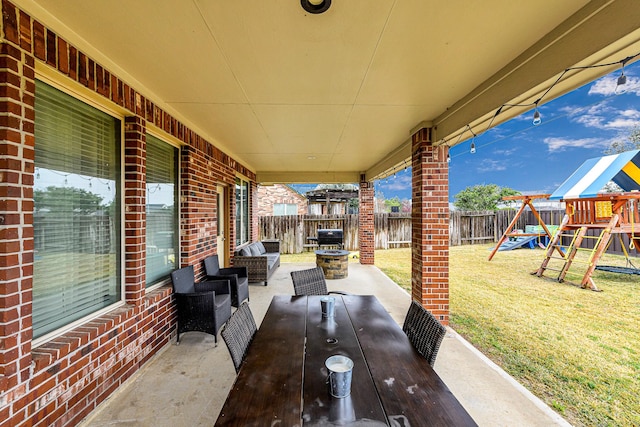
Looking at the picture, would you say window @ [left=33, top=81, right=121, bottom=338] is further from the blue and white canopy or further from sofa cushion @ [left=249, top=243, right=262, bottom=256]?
the blue and white canopy

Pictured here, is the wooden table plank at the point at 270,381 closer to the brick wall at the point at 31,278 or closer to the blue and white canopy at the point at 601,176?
the brick wall at the point at 31,278

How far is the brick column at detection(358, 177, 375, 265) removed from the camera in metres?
8.15

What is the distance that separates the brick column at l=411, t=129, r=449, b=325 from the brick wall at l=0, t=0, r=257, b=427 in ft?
10.8

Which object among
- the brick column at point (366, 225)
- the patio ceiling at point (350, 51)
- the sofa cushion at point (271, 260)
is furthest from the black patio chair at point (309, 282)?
the brick column at point (366, 225)

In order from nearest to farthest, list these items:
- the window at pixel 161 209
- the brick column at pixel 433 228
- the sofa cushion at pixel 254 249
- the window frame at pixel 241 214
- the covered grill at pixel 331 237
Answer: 1. the window at pixel 161 209
2. the brick column at pixel 433 228
3. the sofa cushion at pixel 254 249
4. the window frame at pixel 241 214
5. the covered grill at pixel 331 237

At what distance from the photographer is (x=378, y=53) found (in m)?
2.02

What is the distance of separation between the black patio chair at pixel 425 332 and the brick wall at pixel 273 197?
1423 cm

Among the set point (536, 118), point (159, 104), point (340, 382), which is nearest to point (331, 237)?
point (159, 104)

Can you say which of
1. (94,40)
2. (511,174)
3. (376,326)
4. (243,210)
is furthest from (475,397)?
(511,174)

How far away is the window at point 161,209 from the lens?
311 centimetres

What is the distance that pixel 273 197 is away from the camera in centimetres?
1684

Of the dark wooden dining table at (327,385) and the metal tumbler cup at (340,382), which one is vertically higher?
the metal tumbler cup at (340,382)

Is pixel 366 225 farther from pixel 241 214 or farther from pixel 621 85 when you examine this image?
pixel 621 85

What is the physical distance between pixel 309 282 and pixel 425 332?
1.65m
